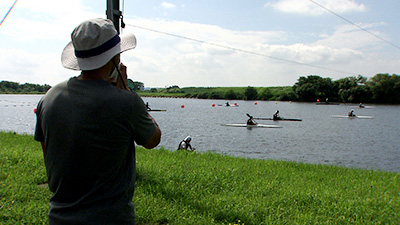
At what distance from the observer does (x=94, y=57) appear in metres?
1.84

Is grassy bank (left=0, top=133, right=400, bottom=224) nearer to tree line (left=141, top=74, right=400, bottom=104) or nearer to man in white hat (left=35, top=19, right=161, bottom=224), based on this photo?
man in white hat (left=35, top=19, right=161, bottom=224)

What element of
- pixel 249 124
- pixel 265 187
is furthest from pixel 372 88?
pixel 265 187

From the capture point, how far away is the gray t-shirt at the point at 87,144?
176 centimetres

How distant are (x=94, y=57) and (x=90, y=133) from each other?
1.39 feet

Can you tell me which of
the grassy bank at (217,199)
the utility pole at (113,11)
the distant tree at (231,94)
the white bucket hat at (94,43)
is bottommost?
the grassy bank at (217,199)

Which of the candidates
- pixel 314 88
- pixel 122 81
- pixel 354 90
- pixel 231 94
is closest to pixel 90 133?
pixel 122 81

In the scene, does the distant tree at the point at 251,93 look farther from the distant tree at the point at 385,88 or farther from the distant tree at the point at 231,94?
the distant tree at the point at 385,88

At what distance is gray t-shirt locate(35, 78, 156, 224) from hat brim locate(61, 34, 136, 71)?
0.32ft

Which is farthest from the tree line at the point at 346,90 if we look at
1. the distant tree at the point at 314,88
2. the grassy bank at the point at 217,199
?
the grassy bank at the point at 217,199

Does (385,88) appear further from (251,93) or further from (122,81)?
(122,81)

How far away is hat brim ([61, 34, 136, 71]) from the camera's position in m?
1.84

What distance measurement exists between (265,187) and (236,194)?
835mm

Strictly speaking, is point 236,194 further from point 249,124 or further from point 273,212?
point 249,124

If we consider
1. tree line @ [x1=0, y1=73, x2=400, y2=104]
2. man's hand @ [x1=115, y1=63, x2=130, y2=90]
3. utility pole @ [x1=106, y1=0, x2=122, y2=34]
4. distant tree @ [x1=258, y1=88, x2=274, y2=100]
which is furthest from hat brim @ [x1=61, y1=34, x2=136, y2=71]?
distant tree @ [x1=258, y1=88, x2=274, y2=100]
